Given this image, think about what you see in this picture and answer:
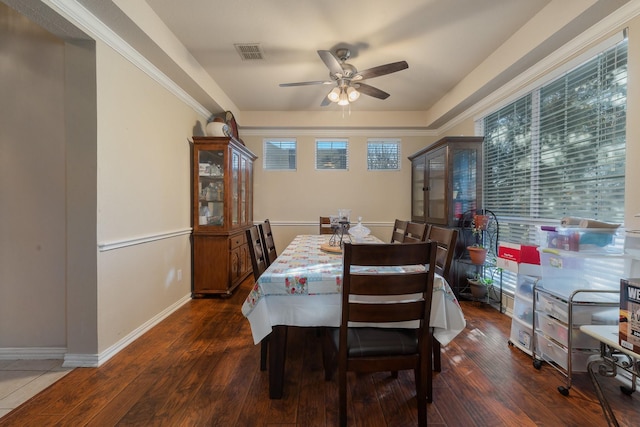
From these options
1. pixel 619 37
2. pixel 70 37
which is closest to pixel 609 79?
pixel 619 37

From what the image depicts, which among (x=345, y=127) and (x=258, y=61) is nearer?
(x=258, y=61)

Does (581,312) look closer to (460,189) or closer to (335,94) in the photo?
(460,189)

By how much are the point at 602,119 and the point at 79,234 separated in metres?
3.84

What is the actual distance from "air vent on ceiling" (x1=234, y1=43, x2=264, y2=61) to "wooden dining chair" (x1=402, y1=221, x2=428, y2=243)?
2220mm

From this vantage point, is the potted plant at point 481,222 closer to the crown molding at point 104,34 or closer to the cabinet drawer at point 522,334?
the cabinet drawer at point 522,334

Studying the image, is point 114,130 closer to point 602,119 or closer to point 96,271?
point 96,271

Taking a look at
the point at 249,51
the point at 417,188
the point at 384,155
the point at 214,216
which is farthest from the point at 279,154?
the point at 417,188

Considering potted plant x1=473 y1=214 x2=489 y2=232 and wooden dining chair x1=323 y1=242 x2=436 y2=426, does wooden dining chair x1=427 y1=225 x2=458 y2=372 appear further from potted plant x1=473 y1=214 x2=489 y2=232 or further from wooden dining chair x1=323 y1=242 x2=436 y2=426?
potted plant x1=473 y1=214 x2=489 y2=232

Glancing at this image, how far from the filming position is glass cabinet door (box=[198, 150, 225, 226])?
343 centimetres

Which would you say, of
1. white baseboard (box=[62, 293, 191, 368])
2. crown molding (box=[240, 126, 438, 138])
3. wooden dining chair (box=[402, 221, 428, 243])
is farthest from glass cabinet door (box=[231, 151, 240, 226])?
wooden dining chair (box=[402, 221, 428, 243])

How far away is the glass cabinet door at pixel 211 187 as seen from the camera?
11.3 feet

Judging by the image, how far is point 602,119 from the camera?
200 centimetres

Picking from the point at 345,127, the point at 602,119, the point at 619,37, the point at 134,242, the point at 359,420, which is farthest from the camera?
the point at 345,127

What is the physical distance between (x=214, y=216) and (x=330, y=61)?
2295mm
